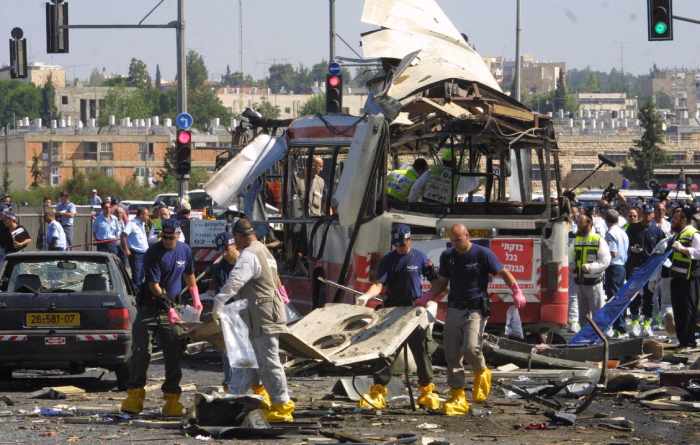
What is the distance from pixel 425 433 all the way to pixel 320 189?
23.0 ft

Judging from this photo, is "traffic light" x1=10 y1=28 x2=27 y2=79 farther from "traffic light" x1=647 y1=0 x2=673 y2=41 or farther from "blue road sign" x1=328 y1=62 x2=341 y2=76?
"traffic light" x1=647 y1=0 x2=673 y2=41

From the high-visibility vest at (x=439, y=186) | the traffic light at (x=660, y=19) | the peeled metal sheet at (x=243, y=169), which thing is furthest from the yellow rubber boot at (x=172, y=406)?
the traffic light at (x=660, y=19)

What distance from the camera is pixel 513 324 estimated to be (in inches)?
704

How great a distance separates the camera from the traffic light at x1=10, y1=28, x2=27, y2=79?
106 feet

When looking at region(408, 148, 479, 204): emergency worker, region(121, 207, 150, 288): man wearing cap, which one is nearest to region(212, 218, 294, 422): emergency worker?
region(408, 148, 479, 204): emergency worker

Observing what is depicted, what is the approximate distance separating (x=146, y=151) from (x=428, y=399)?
468 feet

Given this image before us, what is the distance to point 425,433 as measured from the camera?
1289 centimetres

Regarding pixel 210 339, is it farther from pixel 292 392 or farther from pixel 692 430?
pixel 692 430

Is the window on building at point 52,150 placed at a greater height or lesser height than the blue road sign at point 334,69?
lesser

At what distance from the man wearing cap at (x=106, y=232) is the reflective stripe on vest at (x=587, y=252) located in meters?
10.7

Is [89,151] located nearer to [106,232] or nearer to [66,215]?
[66,215]

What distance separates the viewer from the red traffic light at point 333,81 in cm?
2981

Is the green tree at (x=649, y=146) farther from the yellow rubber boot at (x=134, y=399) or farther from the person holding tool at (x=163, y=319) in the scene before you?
the yellow rubber boot at (x=134, y=399)

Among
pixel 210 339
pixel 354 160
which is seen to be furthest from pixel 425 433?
pixel 354 160
